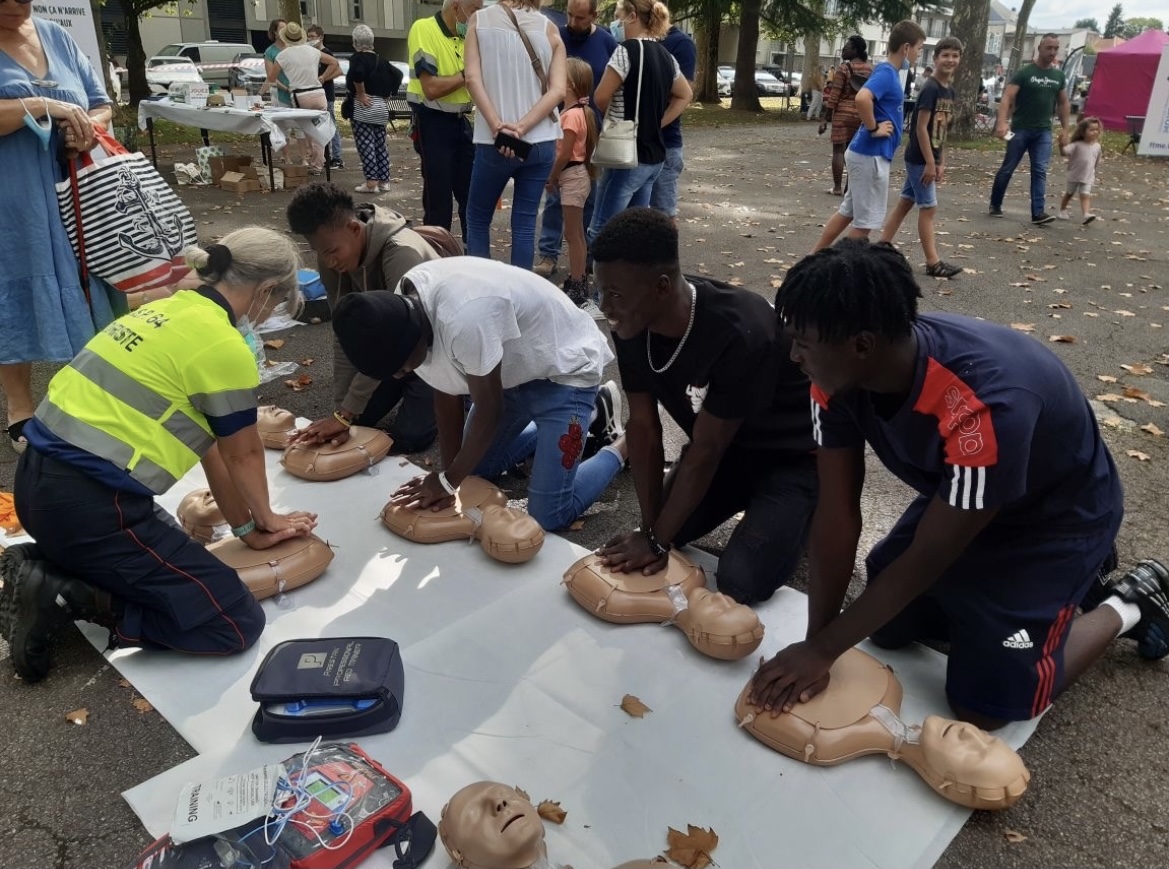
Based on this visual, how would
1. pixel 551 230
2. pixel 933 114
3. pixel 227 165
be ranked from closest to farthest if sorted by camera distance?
pixel 933 114 < pixel 551 230 < pixel 227 165

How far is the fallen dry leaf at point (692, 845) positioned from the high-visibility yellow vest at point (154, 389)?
1.57m

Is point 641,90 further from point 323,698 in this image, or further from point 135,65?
point 135,65

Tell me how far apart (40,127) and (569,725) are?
286cm

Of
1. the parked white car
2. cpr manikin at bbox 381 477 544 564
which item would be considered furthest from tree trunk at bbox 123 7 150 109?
cpr manikin at bbox 381 477 544 564

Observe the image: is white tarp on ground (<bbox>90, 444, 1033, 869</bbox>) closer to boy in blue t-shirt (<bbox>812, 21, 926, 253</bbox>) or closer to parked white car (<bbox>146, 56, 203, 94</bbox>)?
boy in blue t-shirt (<bbox>812, 21, 926, 253</bbox>)

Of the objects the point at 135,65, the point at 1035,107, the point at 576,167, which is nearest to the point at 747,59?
the point at 135,65

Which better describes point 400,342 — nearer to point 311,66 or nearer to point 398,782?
point 398,782

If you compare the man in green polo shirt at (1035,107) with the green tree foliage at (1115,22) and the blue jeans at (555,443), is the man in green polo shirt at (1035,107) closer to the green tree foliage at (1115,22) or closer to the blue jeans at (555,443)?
the blue jeans at (555,443)

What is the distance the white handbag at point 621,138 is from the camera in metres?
5.19

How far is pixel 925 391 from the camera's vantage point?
5.80 ft

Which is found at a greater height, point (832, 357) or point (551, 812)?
point (832, 357)

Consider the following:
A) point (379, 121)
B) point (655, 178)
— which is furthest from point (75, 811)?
point (379, 121)

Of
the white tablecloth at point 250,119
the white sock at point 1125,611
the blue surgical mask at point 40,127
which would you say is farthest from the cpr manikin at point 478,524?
the white tablecloth at point 250,119

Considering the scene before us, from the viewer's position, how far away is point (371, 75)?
8.92 meters
